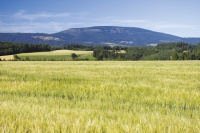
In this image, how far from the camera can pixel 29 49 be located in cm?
15412

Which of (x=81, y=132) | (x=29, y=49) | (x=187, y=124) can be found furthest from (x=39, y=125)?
(x=29, y=49)

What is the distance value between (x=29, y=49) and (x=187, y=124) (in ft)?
512

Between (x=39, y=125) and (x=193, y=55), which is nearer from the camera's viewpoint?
(x=39, y=125)

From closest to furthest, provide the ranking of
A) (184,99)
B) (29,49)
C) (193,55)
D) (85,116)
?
(85,116), (184,99), (193,55), (29,49)

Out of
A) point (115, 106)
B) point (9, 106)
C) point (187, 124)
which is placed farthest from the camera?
point (115, 106)

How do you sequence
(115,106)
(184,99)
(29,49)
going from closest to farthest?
1. (115,106)
2. (184,99)
3. (29,49)

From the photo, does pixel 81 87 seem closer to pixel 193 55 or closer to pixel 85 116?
pixel 85 116

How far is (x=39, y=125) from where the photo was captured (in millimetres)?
3703

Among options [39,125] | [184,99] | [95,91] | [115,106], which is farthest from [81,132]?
[95,91]

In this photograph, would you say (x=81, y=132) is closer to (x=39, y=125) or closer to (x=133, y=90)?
(x=39, y=125)

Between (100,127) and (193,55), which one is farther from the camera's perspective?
(193,55)

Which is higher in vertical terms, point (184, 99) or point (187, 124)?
point (187, 124)

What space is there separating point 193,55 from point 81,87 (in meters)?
120

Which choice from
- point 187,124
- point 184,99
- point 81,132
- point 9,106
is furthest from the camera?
point 184,99
